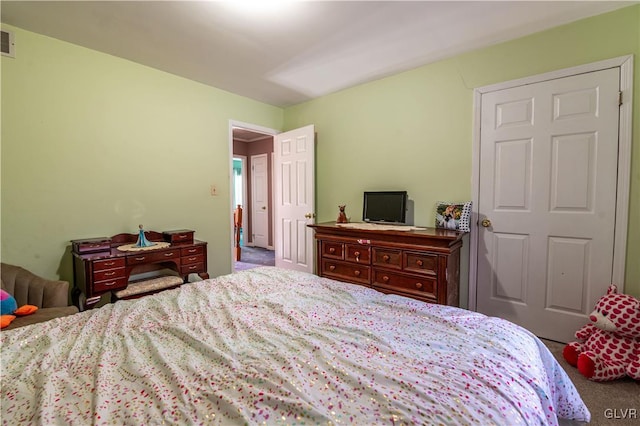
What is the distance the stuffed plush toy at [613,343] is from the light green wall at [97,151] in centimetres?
342

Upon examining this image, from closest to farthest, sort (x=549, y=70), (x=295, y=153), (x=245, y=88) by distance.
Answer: (x=549, y=70) → (x=245, y=88) → (x=295, y=153)

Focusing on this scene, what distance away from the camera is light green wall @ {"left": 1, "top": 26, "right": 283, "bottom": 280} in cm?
221

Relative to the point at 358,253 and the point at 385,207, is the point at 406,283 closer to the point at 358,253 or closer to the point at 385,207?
the point at 358,253

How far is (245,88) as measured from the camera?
11.1 feet

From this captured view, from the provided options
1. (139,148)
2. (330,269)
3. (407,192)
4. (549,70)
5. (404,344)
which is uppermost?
(549,70)

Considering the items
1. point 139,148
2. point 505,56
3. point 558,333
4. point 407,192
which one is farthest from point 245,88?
point 558,333

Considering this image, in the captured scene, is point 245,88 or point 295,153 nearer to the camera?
point 245,88

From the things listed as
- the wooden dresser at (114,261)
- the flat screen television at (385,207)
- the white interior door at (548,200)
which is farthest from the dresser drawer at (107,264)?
the white interior door at (548,200)

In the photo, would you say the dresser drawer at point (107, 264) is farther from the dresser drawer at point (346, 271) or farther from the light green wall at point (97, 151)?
the dresser drawer at point (346, 271)

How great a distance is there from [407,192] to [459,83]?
111 cm

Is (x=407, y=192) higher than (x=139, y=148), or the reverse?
(x=139, y=148)

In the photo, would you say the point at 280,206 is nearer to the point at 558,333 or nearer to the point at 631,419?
the point at 558,333

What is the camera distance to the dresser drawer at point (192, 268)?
2.77 meters

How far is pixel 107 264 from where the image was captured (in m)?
2.29
